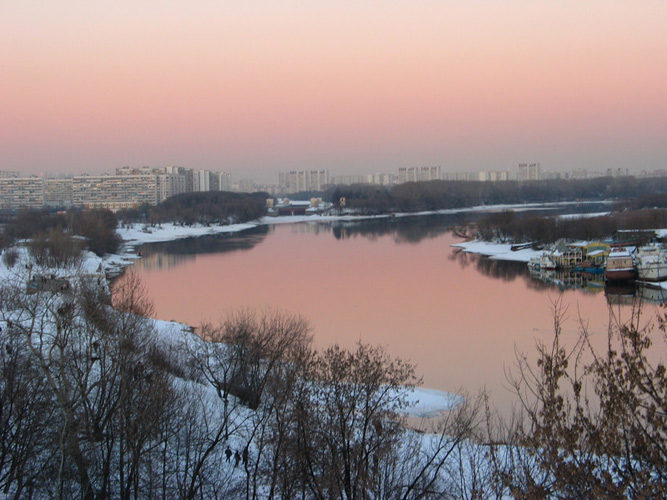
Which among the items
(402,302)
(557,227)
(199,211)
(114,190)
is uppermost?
(114,190)

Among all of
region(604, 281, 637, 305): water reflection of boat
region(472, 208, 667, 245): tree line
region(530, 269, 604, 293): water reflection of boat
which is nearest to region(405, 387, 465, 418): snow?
region(604, 281, 637, 305): water reflection of boat

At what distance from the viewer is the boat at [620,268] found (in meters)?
8.62

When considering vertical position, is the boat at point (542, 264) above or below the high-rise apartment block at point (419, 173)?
below

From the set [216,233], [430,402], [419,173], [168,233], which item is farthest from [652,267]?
[419,173]

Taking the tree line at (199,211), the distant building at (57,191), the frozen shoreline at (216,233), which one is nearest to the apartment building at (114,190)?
the distant building at (57,191)

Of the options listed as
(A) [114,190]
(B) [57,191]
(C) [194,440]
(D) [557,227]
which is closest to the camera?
(C) [194,440]

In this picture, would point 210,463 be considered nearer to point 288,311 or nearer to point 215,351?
point 215,351

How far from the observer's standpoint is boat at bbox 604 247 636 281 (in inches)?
340

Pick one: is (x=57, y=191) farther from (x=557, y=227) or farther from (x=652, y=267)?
(x=652, y=267)

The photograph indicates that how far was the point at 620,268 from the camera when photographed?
8.82 meters

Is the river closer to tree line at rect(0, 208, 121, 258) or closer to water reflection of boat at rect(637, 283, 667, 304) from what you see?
water reflection of boat at rect(637, 283, 667, 304)

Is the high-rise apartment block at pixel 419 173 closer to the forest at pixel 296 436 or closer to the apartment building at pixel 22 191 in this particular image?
the apartment building at pixel 22 191

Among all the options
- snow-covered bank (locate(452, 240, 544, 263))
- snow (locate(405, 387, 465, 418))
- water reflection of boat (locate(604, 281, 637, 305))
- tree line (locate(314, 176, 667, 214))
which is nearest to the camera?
snow (locate(405, 387, 465, 418))

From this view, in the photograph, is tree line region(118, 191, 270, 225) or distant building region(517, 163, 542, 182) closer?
tree line region(118, 191, 270, 225)
